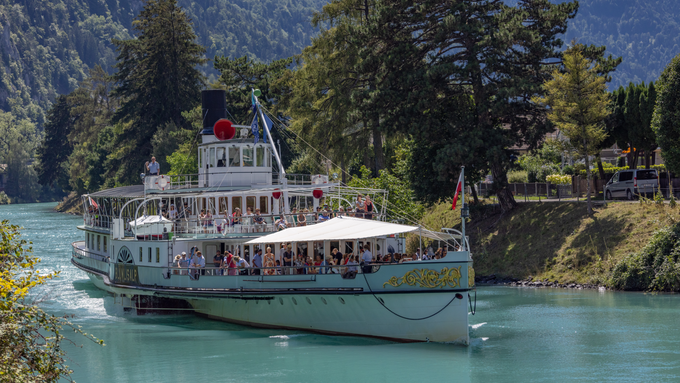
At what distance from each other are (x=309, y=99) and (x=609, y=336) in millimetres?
33347

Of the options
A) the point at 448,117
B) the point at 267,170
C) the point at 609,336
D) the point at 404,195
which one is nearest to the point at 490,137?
the point at 448,117

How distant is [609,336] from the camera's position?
81.7 ft

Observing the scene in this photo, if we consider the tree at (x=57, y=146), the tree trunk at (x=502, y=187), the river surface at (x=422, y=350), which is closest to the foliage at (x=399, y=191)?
the tree trunk at (x=502, y=187)

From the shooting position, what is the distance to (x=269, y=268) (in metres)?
25.9

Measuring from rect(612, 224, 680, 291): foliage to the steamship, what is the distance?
10820 mm

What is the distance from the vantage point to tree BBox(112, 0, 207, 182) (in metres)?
82.2

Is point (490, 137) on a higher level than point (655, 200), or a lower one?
higher

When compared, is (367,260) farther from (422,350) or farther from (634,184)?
(634,184)

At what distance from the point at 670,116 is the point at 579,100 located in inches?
245

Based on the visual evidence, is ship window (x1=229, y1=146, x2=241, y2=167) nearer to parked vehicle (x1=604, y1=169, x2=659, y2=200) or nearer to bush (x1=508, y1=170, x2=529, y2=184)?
parked vehicle (x1=604, y1=169, x2=659, y2=200)

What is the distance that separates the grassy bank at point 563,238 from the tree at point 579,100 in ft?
6.30

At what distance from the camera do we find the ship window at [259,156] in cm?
3281

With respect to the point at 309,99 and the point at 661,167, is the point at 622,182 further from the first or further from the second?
the point at 309,99

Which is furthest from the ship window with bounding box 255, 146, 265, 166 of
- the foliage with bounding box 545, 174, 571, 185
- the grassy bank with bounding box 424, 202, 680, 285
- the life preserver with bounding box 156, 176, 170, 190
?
the foliage with bounding box 545, 174, 571, 185
